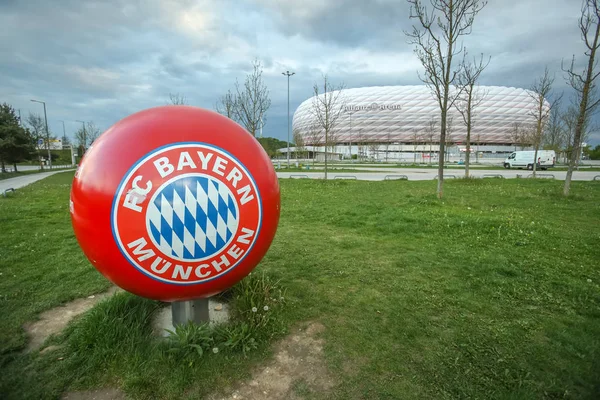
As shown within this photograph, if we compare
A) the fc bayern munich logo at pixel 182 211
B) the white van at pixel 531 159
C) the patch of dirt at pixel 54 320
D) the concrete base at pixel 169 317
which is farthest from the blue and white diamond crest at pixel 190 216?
the white van at pixel 531 159

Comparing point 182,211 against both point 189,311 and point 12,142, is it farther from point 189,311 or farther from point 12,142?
point 12,142

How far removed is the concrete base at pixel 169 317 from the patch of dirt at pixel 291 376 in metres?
0.84

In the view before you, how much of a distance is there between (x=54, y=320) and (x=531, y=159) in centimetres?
4755

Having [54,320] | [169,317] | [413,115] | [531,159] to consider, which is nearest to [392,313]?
[169,317]

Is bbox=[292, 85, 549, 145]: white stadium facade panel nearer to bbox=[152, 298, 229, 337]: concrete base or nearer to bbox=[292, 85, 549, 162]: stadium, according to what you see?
bbox=[292, 85, 549, 162]: stadium

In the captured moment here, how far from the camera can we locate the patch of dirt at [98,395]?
2.62 meters

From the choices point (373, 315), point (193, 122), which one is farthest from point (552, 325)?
point (193, 122)

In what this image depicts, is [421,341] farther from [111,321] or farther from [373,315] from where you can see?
[111,321]

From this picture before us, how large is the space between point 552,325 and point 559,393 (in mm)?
1240

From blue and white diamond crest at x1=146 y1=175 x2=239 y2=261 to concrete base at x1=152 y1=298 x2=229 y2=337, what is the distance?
4.30 ft

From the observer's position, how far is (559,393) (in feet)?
8.62

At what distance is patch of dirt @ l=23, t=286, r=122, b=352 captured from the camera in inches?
137

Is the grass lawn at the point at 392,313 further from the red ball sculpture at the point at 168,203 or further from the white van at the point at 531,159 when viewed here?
the white van at the point at 531,159

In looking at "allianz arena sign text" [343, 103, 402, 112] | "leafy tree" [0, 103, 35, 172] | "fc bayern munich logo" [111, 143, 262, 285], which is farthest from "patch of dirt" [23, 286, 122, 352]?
"allianz arena sign text" [343, 103, 402, 112]
